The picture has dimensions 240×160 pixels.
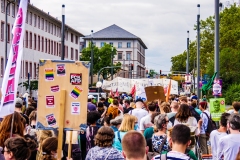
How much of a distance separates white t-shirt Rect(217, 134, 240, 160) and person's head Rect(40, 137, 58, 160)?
8.76ft

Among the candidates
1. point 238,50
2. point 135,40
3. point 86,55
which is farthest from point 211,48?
point 135,40

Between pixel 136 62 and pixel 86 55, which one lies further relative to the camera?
pixel 136 62

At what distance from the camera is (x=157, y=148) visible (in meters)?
9.56

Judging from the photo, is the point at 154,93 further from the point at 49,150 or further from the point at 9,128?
the point at 49,150

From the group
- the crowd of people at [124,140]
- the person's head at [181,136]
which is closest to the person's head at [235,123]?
the crowd of people at [124,140]

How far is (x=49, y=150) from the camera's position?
24.2ft

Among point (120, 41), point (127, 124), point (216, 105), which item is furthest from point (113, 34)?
point (127, 124)

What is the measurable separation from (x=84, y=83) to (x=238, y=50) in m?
48.8

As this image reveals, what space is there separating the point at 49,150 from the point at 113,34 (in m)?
159

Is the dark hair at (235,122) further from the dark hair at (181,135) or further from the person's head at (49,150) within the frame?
the person's head at (49,150)

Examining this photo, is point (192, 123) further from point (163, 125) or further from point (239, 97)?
point (239, 97)

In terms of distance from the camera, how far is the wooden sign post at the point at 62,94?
8.49 m

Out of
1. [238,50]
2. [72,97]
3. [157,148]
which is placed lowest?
[157,148]

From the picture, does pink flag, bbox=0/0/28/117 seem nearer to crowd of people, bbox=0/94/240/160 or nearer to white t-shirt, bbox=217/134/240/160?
crowd of people, bbox=0/94/240/160
